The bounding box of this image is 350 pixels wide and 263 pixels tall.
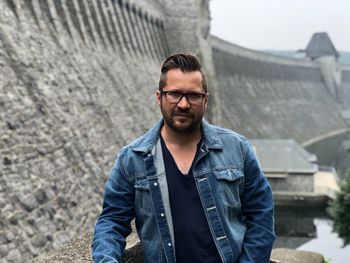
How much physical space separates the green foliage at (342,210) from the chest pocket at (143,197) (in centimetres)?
1227

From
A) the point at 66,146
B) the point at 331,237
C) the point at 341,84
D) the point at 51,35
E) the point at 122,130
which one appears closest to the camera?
the point at 66,146

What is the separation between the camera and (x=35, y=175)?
23.3 feet

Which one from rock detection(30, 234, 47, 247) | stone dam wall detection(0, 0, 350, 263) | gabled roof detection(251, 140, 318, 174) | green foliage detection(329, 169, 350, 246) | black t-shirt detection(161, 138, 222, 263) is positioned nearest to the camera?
black t-shirt detection(161, 138, 222, 263)

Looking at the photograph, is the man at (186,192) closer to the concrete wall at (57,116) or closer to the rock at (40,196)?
the concrete wall at (57,116)

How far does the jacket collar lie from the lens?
2.08m

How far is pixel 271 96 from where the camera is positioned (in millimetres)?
38125

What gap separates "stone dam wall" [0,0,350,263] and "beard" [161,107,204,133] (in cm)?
356

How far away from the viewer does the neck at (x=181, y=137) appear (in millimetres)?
2115

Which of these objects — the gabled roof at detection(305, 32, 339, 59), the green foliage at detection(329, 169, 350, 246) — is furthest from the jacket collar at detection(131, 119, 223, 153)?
the gabled roof at detection(305, 32, 339, 59)

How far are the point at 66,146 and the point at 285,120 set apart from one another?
2965 cm

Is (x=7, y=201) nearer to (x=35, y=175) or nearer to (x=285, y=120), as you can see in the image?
(x=35, y=175)

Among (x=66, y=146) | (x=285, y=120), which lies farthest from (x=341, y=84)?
(x=66, y=146)

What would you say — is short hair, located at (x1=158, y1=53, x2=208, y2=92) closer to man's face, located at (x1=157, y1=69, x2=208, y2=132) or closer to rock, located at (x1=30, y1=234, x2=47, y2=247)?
man's face, located at (x1=157, y1=69, x2=208, y2=132)

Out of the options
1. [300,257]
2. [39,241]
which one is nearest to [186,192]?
[300,257]
